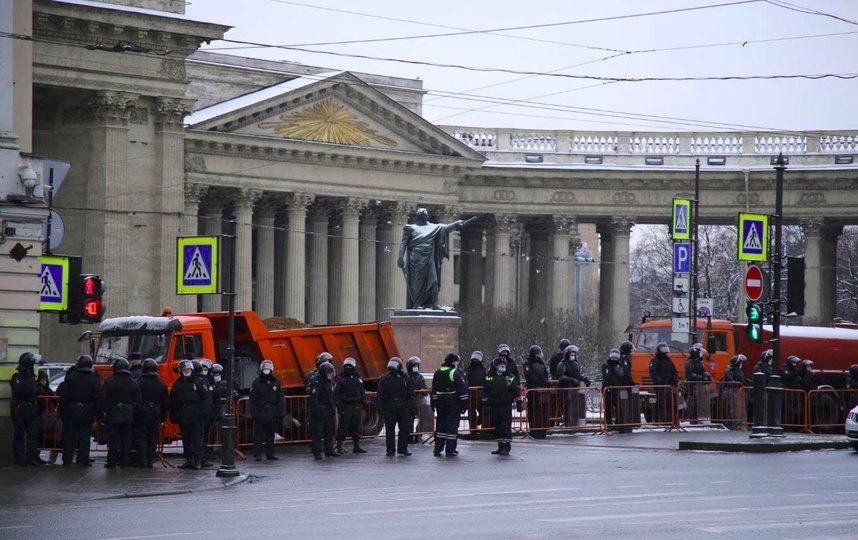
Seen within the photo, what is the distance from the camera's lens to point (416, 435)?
34.0m

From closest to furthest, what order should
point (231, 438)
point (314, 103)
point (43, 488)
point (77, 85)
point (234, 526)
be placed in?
point (234, 526) → point (43, 488) → point (231, 438) → point (77, 85) → point (314, 103)

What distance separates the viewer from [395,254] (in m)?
79.6

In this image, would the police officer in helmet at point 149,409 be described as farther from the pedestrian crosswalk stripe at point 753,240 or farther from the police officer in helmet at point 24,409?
the pedestrian crosswalk stripe at point 753,240

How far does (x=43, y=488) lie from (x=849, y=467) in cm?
1198

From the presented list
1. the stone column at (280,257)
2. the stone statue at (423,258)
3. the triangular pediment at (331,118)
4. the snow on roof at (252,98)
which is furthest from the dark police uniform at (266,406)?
the stone column at (280,257)

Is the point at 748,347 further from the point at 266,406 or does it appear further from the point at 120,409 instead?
the point at 120,409

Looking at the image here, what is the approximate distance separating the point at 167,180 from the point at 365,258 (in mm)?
26159

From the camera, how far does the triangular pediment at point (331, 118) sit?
71938 millimetres

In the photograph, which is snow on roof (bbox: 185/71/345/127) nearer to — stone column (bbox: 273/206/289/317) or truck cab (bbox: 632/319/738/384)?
stone column (bbox: 273/206/289/317)

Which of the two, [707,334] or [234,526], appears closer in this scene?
[234,526]

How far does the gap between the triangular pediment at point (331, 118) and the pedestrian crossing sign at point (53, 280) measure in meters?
42.9

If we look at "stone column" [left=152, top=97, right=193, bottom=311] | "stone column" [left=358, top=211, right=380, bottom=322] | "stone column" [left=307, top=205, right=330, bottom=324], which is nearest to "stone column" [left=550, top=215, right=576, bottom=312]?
"stone column" [left=358, top=211, right=380, bottom=322]

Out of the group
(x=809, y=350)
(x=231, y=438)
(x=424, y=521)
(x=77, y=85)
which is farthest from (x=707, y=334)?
(x=424, y=521)

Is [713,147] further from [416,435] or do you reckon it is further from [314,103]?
[416,435]
